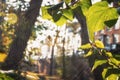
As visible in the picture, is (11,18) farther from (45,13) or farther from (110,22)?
(110,22)

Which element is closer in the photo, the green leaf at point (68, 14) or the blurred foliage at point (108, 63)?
the blurred foliage at point (108, 63)

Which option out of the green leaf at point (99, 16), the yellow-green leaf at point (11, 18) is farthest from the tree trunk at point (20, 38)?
the green leaf at point (99, 16)

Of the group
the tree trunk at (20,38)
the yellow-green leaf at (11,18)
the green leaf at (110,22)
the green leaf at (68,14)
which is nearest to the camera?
the green leaf at (110,22)

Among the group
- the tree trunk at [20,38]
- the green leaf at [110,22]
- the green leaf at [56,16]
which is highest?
the green leaf at [56,16]

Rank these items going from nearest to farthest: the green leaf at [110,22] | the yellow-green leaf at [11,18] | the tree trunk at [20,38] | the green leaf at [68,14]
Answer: the green leaf at [110,22] → the green leaf at [68,14] → the tree trunk at [20,38] → the yellow-green leaf at [11,18]

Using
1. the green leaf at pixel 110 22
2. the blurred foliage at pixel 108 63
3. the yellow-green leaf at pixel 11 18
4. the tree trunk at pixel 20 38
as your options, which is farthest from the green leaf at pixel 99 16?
the yellow-green leaf at pixel 11 18

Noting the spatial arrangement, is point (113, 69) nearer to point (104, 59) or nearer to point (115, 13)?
point (104, 59)

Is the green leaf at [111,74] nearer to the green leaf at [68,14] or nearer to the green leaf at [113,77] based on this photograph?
the green leaf at [113,77]

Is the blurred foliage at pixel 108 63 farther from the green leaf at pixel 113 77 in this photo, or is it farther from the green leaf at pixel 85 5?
the green leaf at pixel 85 5

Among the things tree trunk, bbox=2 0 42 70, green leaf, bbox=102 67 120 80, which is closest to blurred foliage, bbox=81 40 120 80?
green leaf, bbox=102 67 120 80

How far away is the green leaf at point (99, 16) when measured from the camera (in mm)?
769

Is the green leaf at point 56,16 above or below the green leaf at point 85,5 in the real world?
below

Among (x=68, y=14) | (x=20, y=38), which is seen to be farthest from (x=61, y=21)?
(x=20, y=38)

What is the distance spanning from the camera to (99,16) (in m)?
0.77
